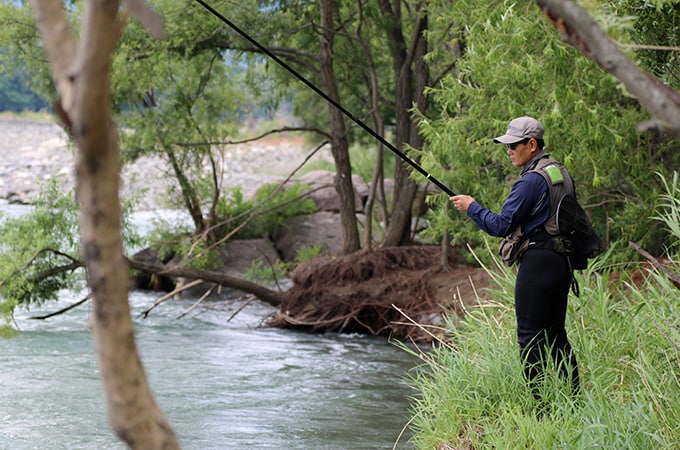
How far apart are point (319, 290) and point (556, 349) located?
22.8 ft

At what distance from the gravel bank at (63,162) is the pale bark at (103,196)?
1952 centimetres

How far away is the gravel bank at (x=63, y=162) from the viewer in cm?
2731

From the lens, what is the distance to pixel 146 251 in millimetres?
14867

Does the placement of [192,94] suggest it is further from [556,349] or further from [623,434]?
[623,434]

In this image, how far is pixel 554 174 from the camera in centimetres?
477

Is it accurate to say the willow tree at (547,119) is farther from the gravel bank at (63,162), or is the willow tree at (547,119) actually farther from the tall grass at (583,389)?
the gravel bank at (63,162)

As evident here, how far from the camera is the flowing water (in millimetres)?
6398

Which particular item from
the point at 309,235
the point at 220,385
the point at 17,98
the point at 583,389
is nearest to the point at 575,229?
the point at 583,389

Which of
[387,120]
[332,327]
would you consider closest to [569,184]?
[332,327]

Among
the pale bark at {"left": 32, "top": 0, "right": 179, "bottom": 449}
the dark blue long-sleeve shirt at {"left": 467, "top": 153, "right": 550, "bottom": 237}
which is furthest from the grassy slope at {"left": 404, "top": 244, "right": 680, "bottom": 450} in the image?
the pale bark at {"left": 32, "top": 0, "right": 179, "bottom": 449}

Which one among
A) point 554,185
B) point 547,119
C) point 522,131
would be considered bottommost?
point 554,185

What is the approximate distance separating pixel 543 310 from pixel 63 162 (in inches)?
1284

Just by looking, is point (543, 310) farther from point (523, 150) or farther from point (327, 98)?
point (327, 98)

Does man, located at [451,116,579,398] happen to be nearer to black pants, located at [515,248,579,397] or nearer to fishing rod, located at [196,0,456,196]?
black pants, located at [515,248,579,397]
